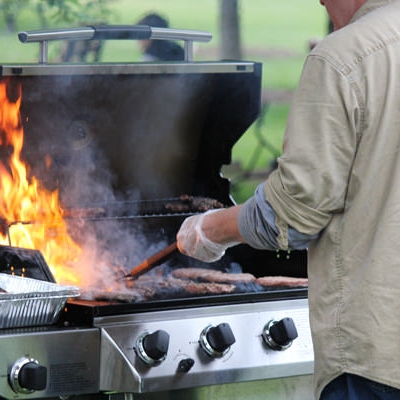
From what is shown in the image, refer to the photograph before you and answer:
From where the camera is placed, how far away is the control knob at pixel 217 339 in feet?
8.86

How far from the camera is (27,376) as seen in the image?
2.46 meters

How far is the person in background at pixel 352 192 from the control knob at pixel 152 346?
54 centimetres

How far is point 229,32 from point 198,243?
8264 mm

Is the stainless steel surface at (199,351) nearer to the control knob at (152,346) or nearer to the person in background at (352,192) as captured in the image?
the control knob at (152,346)

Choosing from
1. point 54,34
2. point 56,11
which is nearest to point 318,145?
point 54,34

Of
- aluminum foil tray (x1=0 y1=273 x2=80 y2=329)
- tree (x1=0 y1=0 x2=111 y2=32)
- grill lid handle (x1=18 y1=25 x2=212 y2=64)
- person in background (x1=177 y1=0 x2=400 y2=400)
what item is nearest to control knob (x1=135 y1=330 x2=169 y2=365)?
aluminum foil tray (x1=0 y1=273 x2=80 y2=329)

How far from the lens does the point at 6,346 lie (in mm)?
2475

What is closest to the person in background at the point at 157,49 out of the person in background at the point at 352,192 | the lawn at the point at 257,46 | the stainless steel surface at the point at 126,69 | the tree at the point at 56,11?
the tree at the point at 56,11

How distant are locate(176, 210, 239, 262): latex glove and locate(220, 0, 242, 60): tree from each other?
7908mm

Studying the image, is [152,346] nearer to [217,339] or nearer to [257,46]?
[217,339]

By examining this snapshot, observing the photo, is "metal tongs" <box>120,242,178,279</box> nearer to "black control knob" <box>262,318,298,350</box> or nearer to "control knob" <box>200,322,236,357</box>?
"control knob" <box>200,322,236,357</box>

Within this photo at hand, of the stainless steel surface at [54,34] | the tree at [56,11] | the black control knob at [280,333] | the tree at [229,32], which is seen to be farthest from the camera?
the tree at [229,32]

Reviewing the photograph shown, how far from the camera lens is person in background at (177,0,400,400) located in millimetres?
2094

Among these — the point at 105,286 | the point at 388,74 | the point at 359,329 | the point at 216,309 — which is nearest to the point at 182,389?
the point at 216,309
